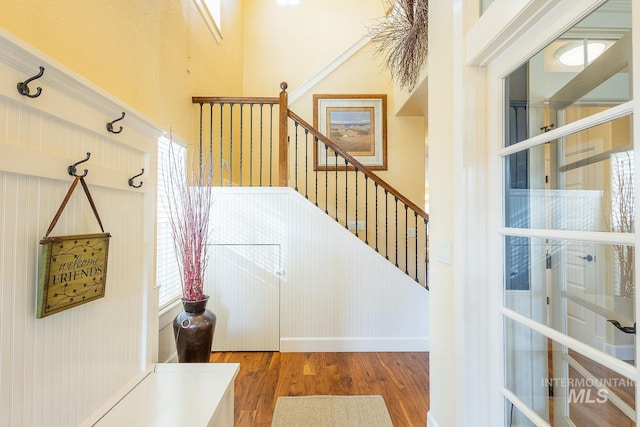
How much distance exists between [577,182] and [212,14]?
3811 millimetres

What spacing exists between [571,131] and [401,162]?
3.42m

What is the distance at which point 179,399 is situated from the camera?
1.32 metres

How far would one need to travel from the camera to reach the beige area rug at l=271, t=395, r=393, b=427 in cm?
185

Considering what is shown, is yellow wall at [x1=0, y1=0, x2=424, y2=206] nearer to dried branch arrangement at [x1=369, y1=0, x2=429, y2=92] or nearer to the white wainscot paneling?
the white wainscot paneling

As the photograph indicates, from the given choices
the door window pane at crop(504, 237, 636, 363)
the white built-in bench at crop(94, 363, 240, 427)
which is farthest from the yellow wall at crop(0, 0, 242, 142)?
the door window pane at crop(504, 237, 636, 363)

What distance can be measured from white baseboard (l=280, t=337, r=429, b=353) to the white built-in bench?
127cm

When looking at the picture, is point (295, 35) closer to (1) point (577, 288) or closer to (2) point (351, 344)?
(2) point (351, 344)

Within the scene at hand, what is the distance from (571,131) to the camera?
0.96 metres

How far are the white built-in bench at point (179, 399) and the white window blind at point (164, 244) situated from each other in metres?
0.77

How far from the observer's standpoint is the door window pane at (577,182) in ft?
2.61

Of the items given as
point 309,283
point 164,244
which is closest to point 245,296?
point 309,283

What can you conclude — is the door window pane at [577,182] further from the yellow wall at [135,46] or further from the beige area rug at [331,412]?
the yellow wall at [135,46]

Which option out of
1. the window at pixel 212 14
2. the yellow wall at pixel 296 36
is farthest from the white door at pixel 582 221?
the yellow wall at pixel 296 36

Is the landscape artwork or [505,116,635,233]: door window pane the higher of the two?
the landscape artwork
